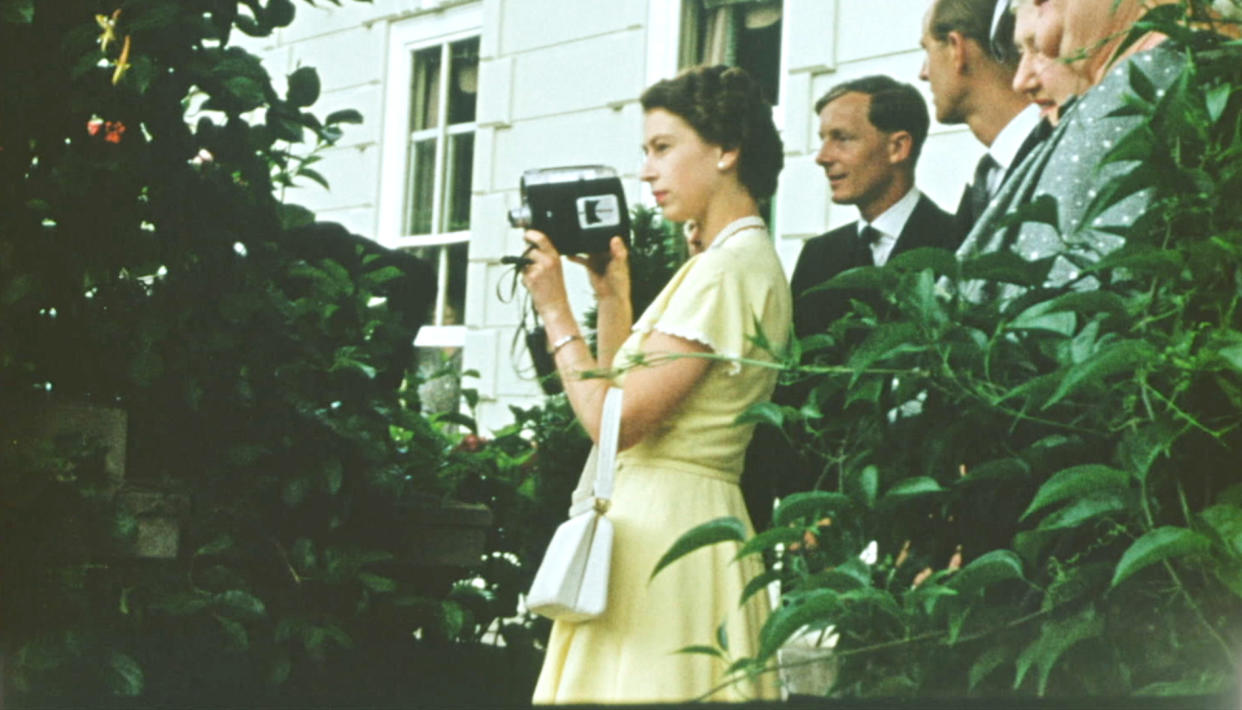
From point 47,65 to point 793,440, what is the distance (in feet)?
4.73

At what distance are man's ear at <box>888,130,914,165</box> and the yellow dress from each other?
0.97 metres

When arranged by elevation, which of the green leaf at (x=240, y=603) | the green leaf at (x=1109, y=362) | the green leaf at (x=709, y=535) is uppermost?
the green leaf at (x=1109, y=362)

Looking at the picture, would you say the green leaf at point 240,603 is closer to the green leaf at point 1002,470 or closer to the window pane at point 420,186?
the green leaf at point 1002,470

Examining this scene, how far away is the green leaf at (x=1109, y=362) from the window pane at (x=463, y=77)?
494 centimetres

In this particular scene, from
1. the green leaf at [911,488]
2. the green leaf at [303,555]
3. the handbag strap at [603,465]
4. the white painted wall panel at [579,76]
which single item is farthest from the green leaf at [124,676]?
the white painted wall panel at [579,76]

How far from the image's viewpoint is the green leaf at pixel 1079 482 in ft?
3.51

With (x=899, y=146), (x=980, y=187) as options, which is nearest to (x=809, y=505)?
(x=980, y=187)

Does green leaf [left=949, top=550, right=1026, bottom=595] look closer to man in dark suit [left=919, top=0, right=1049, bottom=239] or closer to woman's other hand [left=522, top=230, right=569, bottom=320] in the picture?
woman's other hand [left=522, top=230, right=569, bottom=320]

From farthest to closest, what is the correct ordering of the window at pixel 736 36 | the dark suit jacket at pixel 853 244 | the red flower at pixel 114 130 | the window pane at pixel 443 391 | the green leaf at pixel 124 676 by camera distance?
1. the window at pixel 736 36
2. the window pane at pixel 443 391
3. the dark suit jacket at pixel 853 244
4. the red flower at pixel 114 130
5. the green leaf at pixel 124 676

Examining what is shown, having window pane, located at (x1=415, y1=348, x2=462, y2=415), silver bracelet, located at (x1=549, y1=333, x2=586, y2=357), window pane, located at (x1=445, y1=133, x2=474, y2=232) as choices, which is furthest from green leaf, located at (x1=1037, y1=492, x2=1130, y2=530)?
window pane, located at (x1=445, y1=133, x2=474, y2=232)

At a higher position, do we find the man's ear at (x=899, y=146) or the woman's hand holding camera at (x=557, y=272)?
the man's ear at (x=899, y=146)

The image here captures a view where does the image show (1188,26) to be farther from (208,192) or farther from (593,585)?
(208,192)

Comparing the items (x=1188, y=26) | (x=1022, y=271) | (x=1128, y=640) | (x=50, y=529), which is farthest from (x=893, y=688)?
(x=50, y=529)

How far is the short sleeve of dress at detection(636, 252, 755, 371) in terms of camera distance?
2.18m
